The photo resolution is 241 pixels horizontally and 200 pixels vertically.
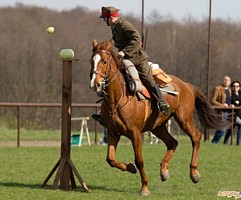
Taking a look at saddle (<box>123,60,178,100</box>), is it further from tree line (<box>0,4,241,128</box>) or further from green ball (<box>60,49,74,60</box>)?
tree line (<box>0,4,241,128</box>)

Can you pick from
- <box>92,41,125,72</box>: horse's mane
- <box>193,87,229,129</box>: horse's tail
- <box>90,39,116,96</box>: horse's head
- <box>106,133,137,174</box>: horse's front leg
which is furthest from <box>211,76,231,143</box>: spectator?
<box>90,39,116,96</box>: horse's head

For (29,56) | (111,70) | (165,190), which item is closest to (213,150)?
(165,190)

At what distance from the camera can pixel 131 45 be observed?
12.3m

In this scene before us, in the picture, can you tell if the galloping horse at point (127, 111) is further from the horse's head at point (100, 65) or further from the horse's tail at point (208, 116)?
the horse's tail at point (208, 116)

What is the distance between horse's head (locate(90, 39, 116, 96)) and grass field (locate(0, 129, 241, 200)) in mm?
1553

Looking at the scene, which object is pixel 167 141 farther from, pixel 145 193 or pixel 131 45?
pixel 131 45

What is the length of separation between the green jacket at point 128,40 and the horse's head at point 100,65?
496mm

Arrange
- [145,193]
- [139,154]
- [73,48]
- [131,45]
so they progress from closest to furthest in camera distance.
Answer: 1. [145,193]
2. [131,45]
3. [139,154]
4. [73,48]

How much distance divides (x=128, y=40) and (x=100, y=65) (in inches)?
39.8

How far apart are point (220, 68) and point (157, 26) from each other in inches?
668

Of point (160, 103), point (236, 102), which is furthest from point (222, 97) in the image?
point (160, 103)

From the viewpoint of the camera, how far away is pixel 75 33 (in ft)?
177

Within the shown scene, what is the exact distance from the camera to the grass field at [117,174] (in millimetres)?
11938

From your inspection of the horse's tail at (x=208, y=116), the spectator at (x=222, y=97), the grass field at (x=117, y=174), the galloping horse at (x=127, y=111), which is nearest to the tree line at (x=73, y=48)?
the spectator at (x=222, y=97)
